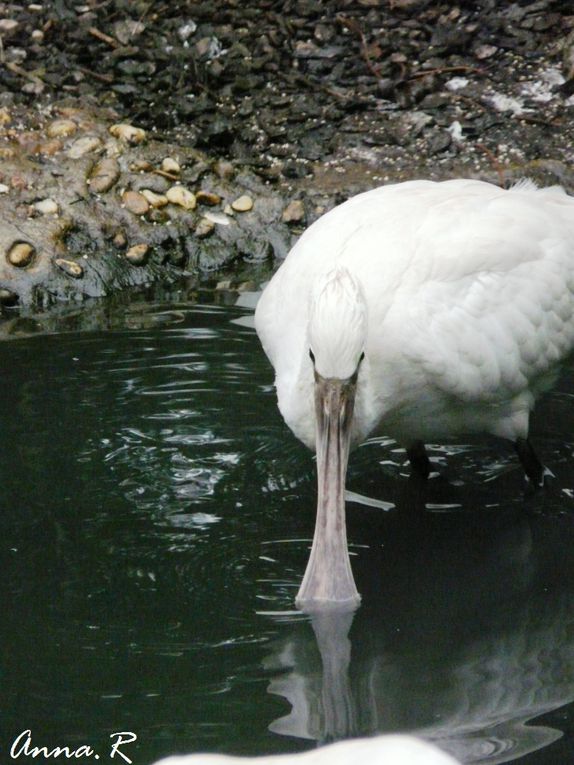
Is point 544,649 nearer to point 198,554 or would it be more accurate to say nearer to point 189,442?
point 198,554

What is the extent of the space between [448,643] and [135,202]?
485cm

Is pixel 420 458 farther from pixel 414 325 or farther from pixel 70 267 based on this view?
pixel 70 267

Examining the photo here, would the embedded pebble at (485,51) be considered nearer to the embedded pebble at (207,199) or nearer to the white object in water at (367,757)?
the embedded pebble at (207,199)

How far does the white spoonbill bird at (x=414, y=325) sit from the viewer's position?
5.13 metres

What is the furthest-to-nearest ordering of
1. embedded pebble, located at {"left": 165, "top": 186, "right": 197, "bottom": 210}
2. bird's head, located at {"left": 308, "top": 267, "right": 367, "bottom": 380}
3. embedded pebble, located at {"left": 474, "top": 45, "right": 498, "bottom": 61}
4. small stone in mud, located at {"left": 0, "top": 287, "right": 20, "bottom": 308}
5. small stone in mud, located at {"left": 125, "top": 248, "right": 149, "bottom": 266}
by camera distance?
embedded pebble, located at {"left": 474, "top": 45, "right": 498, "bottom": 61} < embedded pebble, located at {"left": 165, "top": 186, "right": 197, "bottom": 210} < small stone in mud, located at {"left": 125, "top": 248, "right": 149, "bottom": 266} < small stone in mud, located at {"left": 0, "top": 287, "right": 20, "bottom": 308} < bird's head, located at {"left": 308, "top": 267, "right": 367, "bottom": 380}

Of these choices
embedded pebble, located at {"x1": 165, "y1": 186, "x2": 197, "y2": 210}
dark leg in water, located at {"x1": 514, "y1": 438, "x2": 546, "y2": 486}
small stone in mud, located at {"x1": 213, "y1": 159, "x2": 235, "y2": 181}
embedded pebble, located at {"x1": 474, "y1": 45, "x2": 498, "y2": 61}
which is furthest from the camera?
embedded pebble, located at {"x1": 474, "y1": 45, "x2": 498, "y2": 61}

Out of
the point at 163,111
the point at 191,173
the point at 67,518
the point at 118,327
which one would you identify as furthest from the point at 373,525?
the point at 163,111

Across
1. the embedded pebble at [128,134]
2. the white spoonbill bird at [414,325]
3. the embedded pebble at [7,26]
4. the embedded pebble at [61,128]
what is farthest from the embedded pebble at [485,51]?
the white spoonbill bird at [414,325]

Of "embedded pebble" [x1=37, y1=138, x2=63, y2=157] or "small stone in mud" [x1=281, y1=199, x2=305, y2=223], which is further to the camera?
"embedded pebble" [x1=37, y1=138, x2=63, y2=157]

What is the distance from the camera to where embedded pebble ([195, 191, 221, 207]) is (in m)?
9.12

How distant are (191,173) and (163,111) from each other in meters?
0.69

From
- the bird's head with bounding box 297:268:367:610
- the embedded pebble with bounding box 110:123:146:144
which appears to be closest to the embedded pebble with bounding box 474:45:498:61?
the embedded pebble with bounding box 110:123:146:144

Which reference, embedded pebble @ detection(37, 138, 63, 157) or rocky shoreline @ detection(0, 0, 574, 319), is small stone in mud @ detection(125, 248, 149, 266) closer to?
rocky shoreline @ detection(0, 0, 574, 319)

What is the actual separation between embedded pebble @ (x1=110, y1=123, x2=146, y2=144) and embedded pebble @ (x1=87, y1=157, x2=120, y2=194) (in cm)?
28
